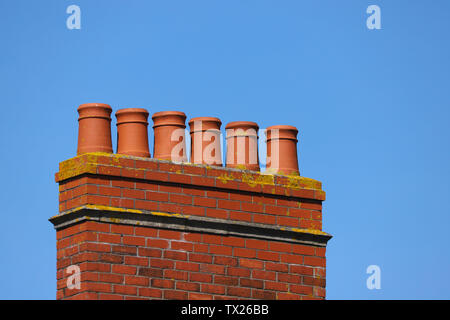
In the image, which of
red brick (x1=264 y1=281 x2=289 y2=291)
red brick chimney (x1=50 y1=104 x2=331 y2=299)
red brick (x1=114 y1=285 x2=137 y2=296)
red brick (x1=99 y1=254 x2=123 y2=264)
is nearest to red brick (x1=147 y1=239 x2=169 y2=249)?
red brick chimney (x1=50 y1=104 x2=331 y2=299)

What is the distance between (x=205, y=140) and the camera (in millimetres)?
14375

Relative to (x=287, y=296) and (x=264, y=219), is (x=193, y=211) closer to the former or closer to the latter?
(x=264, y=219)

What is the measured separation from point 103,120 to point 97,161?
635 mm

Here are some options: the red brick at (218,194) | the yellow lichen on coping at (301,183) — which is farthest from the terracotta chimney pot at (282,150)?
the red brick at (218,194)

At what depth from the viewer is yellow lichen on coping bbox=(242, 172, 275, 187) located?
1427 centimetres

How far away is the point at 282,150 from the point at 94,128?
6.62ft

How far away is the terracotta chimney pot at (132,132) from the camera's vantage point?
46.3ft

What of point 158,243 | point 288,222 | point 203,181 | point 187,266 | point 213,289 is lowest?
point 213,289

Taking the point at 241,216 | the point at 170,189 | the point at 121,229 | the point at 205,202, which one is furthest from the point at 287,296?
→ the point at 121,229
